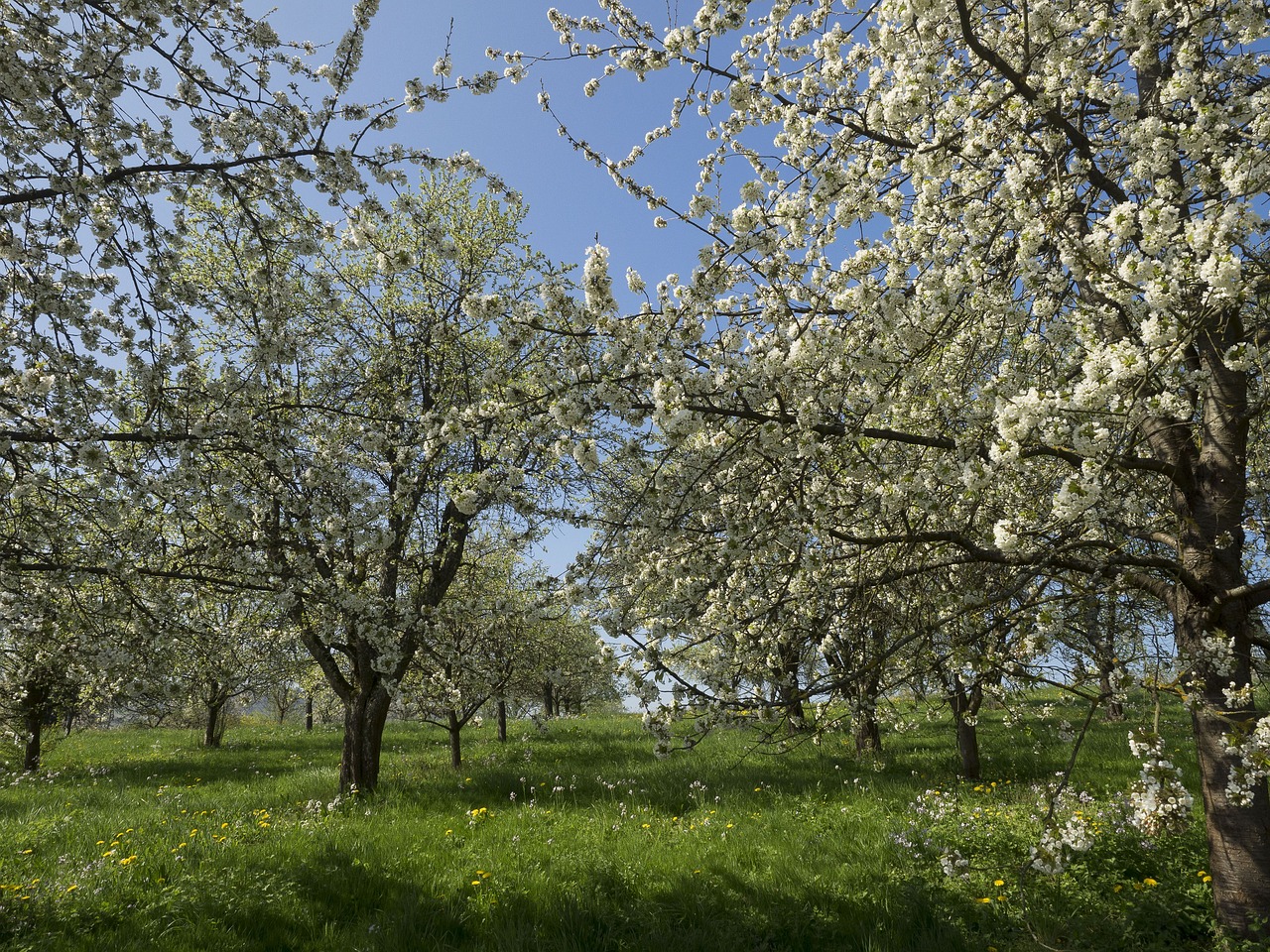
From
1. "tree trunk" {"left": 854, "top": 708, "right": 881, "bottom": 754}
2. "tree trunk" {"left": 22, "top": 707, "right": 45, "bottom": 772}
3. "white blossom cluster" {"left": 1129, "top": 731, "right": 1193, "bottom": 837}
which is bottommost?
"tree trunk" {"left": 854, "top": 708, "right": 881, "bottom": 754}

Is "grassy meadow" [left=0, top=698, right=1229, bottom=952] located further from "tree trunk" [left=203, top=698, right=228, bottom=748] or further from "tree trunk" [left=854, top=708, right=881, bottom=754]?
"tree trunk" [left=203, top=698, right=228, bottom=748]

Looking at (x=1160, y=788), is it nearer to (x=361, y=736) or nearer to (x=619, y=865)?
(x=619, y=865)

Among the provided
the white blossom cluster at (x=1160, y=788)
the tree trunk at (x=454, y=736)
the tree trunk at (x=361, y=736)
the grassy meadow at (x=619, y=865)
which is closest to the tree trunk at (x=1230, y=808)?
the grassy meadow at (x=619, y=865)

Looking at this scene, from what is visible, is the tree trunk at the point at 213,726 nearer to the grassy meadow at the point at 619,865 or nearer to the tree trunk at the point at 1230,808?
the grassy meadow at the point at 619,865

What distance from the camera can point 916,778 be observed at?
9.30m

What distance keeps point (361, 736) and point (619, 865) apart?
4.98 metres

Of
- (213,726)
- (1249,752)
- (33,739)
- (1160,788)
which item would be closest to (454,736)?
(33,739)

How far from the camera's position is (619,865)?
6.28 meters

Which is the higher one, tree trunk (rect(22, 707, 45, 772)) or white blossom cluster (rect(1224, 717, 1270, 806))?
white blossom cluster (rect(1224, 717, 1270, 806))

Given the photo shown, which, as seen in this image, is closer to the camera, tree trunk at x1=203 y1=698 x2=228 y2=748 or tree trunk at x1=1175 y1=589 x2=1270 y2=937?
tree trunk at x1=1175 y1=589 x2=1270 y2=937

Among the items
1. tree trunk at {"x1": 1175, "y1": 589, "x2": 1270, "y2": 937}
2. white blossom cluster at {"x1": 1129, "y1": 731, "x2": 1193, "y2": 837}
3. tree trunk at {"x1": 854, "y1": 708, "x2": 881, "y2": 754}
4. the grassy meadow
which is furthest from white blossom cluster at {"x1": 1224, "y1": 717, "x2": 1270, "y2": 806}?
tree trunk at {"x1": 854, "y1": 708, "x2": 881, "y2": 754}

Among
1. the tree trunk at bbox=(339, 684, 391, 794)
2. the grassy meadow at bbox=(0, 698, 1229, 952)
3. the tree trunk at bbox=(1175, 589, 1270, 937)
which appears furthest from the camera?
the tree trunk at bbox=(339, 684, 391, 794)

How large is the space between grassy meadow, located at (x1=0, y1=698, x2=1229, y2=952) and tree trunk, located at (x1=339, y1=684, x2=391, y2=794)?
1.39ft

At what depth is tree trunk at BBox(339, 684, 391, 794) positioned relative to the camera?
9523mm
